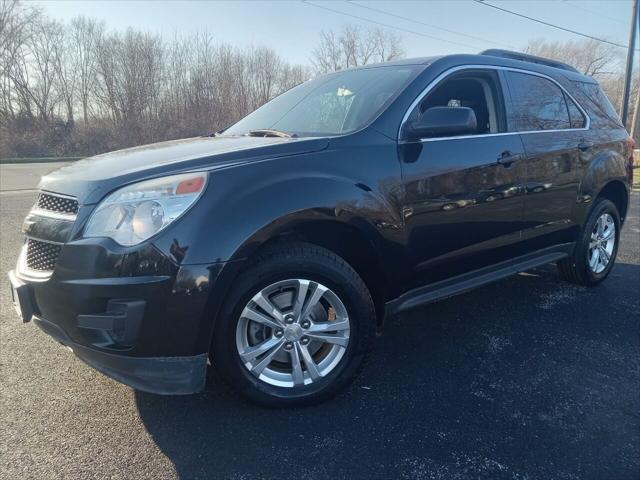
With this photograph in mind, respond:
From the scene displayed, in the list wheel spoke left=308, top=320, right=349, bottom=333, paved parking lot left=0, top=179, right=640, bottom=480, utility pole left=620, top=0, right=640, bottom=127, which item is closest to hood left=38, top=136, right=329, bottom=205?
wheel spoke left=308, top=320, right=349, bottom=333

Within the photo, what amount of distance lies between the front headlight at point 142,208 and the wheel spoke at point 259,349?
0.75 m

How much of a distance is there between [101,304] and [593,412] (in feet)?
8.19

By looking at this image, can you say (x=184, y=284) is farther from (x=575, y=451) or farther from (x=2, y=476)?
(x=575, y=451)

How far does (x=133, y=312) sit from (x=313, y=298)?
33.8 inches

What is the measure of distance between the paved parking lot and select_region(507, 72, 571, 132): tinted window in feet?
5.14

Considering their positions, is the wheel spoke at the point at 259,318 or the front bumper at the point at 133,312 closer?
the front bumper at the point at 133,312

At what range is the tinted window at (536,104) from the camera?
3373 millimetres

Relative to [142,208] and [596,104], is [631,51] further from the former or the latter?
[142,208]

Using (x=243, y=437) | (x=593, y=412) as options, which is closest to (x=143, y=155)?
(x=243, y=437)

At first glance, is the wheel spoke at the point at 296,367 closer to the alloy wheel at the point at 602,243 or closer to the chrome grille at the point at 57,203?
the chrome grille at the point at 57,203

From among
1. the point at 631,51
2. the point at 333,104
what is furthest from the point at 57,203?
the point at 631,51

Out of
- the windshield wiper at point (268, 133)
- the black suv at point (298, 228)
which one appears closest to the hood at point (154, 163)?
the black suv at point (298, 228)

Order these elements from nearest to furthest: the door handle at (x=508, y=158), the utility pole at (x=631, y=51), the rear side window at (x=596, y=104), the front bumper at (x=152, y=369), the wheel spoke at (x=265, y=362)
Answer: the front bumper at (x=152, y=369), the wheel spoke at (x=265, y=362), the door handle at (x=508, y=158), the rear side window at (x=596, y=104), the utility pole at (x=631, y=51)

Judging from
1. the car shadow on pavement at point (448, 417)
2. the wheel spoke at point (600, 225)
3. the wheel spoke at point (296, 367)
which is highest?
the wheel spoke at point (600, 225)
